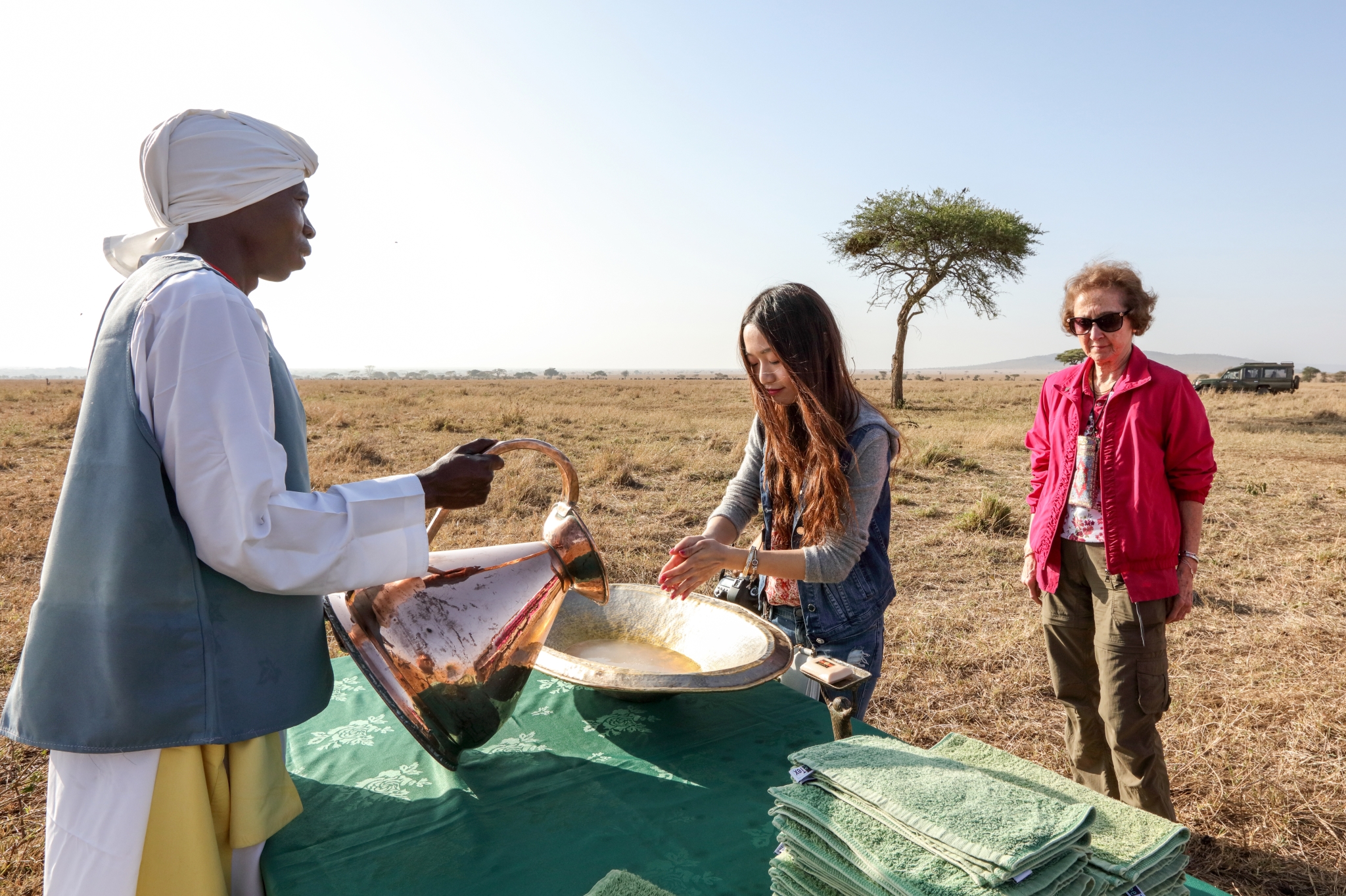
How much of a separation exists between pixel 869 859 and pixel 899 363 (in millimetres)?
20438

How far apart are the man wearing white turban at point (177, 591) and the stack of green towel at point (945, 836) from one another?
779mm

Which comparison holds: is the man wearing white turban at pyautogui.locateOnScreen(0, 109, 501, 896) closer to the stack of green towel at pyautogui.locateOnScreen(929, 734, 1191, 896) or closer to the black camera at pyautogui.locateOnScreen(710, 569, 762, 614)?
the stack of green towel at pyautogui.locateOnScreen(929, 734, 1191, 896)

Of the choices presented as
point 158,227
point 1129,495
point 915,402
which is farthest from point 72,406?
point 915,402

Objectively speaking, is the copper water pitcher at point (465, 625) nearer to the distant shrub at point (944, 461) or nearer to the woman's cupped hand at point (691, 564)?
the woman's cupped hand at point (691, 564)

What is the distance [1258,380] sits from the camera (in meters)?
24.5

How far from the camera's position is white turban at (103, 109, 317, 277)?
4.50 ft

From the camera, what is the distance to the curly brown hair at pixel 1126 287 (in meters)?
2.61

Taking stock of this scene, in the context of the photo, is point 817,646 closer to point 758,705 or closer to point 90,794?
point 758,705

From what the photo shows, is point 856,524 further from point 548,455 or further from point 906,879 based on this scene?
point 906,879

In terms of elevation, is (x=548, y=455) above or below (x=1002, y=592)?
above

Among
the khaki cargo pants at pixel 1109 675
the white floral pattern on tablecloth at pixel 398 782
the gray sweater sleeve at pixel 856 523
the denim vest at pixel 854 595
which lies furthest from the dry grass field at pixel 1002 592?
the gray sweater sleeve at pixel 856 523

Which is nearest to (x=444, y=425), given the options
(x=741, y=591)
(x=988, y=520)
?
(x=988, y=520)

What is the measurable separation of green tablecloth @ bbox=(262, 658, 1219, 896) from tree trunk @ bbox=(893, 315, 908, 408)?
19194 millimetres

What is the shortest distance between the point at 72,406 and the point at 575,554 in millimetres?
16753
